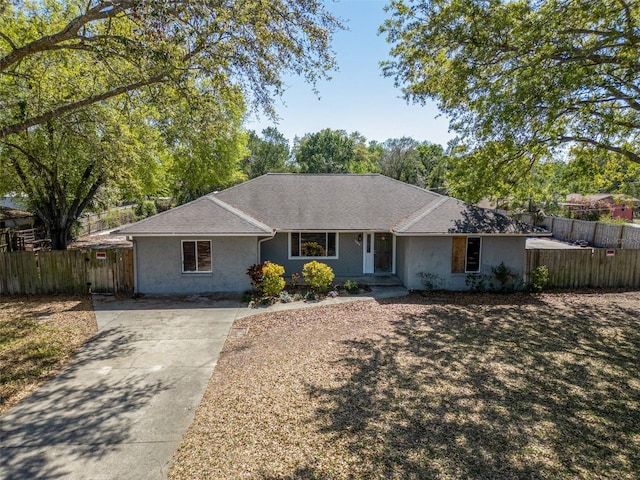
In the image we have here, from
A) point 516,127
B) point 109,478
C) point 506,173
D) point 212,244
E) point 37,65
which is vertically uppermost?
point 37,65

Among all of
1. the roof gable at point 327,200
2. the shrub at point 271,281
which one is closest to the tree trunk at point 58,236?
the roof gable at point 327,200

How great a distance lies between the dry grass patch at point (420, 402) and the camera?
193 inches

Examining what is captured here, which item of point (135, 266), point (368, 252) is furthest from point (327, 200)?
point (135, 266)

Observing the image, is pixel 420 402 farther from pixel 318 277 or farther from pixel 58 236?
pixel 58 236

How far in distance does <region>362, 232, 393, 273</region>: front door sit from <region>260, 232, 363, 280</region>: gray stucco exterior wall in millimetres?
304

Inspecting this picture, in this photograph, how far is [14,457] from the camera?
5.16m

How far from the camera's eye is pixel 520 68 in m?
9.81

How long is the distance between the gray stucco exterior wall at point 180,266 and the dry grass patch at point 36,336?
7.07ft

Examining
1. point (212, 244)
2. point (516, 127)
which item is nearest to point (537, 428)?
point (516, 127)

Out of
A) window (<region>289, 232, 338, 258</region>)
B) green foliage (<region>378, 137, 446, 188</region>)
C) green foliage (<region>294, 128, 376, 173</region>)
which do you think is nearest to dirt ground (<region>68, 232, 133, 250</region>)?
window (<region>289, 232, 338, 258</region>)

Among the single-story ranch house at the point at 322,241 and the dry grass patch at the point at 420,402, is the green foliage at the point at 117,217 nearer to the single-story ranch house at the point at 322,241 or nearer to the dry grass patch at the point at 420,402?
Result: the single-story ranch house at the point at 322,241

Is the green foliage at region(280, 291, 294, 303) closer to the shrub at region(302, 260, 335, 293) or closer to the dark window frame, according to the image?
the shrub at region(302, 260, 335, 293)

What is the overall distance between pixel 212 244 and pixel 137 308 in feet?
10.8

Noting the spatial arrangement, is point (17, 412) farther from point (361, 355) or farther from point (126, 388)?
point (361, 355)
